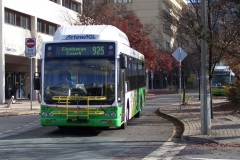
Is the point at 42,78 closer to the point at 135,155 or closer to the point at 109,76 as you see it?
the point at 109,76

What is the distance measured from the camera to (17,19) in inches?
1379

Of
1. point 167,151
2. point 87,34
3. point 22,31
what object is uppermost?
point 22,31

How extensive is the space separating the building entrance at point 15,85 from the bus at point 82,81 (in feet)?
84.2

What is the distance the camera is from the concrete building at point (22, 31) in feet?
106

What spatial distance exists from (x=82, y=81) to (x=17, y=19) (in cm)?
2342

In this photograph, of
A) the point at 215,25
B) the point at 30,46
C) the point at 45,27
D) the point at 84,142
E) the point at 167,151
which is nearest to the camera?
the point at 167,151

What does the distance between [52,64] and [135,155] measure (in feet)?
15.8

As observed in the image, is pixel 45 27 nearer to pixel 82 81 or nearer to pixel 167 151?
pixel 82 81

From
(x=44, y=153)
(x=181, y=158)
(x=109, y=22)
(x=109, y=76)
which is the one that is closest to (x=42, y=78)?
(x=109, y=76)

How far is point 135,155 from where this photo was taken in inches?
406

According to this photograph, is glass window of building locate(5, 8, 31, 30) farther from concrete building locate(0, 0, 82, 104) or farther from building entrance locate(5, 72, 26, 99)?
building entrance locate(5, 72, 26, 99)

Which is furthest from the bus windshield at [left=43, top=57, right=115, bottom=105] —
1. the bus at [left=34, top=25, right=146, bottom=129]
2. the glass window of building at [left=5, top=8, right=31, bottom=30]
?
the glass window of building at [left=5, top=8, right=31, bottom=30]

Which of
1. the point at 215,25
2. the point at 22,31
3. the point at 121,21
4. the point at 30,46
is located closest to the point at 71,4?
the point at 121,21

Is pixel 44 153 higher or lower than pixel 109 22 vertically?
lower
